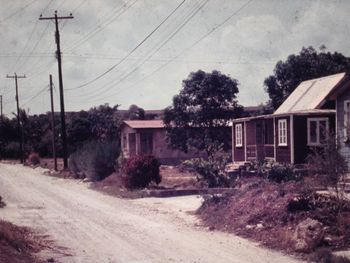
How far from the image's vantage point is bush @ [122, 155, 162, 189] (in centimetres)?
2545

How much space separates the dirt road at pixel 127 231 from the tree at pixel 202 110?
72.1ft

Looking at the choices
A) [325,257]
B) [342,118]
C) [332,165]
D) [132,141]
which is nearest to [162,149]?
[132,141]

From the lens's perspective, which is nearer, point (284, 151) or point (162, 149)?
point (284, 151)

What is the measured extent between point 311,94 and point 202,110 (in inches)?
495

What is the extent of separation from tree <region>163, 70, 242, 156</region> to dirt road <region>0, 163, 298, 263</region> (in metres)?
22.0

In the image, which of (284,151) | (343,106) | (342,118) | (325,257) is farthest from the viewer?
(284,151)

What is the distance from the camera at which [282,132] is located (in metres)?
30.8

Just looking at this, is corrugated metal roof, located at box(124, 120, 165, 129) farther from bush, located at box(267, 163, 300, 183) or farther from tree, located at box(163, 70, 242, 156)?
bush, located at box(267, 163, 300, 183)

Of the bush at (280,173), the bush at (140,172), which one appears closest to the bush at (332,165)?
the bush at (280,173)

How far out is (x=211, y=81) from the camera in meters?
45.1

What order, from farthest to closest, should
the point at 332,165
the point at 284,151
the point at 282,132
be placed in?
the point at 282,132, the point at 284,151, the point at 332,165

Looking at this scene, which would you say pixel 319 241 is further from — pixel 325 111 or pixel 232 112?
pixel 232 112

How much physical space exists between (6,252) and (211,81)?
118 ft

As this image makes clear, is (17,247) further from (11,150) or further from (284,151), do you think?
(11,150)
